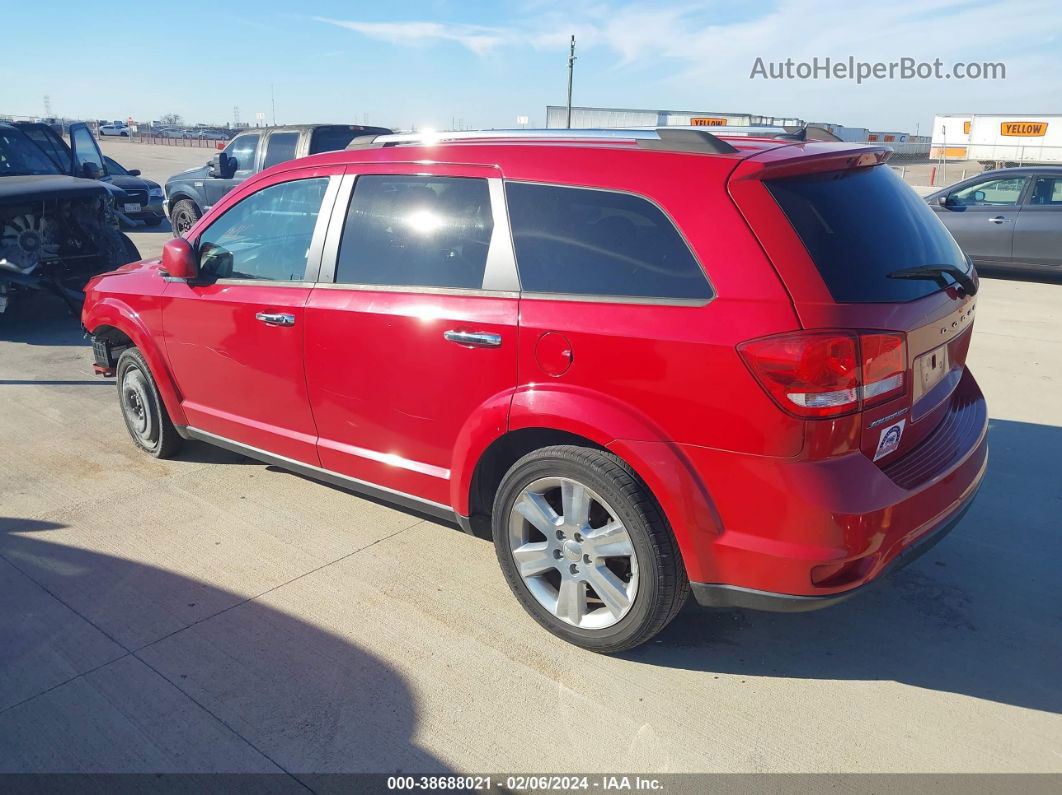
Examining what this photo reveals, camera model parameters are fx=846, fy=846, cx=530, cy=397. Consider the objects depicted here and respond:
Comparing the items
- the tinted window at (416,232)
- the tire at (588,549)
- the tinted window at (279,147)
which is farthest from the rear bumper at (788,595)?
the tinted window at (279,147)

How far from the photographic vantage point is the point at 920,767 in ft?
8.58

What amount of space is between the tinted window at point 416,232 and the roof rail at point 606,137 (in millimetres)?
276

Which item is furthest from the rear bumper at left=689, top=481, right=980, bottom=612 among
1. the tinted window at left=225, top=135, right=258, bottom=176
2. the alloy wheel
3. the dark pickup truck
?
the tinted window at left=225, top=135, right=258, bottom=176

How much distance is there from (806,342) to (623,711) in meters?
1.38

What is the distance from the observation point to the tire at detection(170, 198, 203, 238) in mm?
14250

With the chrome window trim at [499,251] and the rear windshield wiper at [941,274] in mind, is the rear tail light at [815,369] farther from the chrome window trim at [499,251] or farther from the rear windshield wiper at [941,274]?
the chrome window trim at [499,251]

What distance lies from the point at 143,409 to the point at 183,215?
35.0 ft

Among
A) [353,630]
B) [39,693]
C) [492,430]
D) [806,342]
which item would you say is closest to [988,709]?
[806,342]

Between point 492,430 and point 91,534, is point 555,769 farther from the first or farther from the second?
point 91,534

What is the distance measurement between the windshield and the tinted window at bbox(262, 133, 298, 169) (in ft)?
9.86

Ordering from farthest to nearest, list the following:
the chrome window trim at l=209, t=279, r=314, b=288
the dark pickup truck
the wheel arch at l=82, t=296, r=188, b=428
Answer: the dark pickup truck < the wheel arch at l=82, t=296, r=188, b=428 < the chrome window trim at l=209, t=279, r=314, b=288

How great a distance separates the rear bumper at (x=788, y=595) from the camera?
2727mm

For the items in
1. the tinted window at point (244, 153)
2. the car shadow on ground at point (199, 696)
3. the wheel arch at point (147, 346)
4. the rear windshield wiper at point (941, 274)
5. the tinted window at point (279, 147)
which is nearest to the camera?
the car shadow on ground at point (199, 696)

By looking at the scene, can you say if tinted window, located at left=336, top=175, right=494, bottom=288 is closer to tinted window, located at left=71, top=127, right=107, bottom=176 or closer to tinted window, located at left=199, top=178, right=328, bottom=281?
tinted window, located at left=199, top=178, right=328, bottom=281
